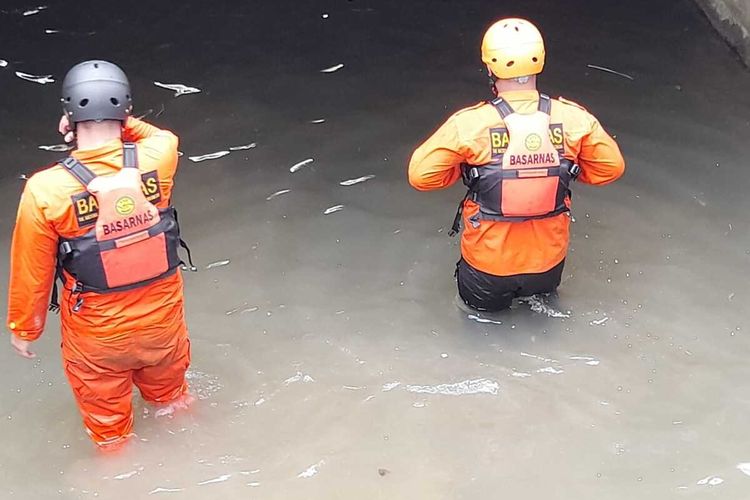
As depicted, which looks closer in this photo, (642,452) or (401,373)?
(642,452)

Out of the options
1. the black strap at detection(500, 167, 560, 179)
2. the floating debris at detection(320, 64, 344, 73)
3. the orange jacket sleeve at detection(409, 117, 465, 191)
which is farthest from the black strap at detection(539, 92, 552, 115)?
the floating debris at detection(320, 64, 344, 73)

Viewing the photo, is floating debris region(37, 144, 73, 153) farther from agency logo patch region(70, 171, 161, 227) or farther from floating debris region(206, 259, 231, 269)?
agency logo patch region(70, 171, 161, 227)

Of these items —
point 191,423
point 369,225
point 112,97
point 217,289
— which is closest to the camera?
point 112,97

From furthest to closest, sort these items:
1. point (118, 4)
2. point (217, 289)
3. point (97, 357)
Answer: point (118, 4), point (217, 289), point (97, 357)

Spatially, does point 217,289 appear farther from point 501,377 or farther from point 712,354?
point 712,354

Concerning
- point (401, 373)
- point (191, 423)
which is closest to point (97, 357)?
point (191, 423)

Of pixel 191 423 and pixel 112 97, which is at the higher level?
pixel 112 97

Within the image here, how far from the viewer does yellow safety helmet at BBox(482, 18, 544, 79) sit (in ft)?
11.6

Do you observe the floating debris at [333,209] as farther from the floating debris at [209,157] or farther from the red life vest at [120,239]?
the red life vest at [120,239]

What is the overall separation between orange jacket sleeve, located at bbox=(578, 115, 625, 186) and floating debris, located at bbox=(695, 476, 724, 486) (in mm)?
1289

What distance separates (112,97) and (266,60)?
352cm

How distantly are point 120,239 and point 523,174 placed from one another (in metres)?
1.60

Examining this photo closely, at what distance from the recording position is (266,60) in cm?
641

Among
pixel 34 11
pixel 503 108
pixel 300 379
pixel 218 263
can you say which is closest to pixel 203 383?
pixel 300 379
